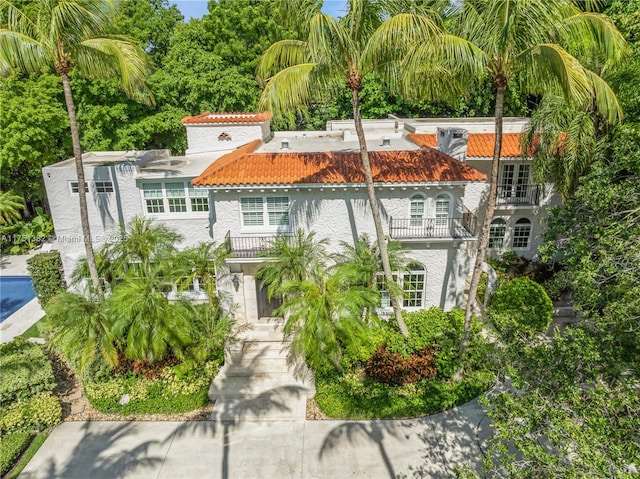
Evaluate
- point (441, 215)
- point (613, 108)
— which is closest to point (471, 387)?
point (441, 215)

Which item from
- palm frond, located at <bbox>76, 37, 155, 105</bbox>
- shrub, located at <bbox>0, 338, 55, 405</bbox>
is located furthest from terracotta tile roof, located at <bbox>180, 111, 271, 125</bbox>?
shrub, located at <bbox>0, 338, 55, 405</bbox>

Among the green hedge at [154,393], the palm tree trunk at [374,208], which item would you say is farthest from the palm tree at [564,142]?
the green hedge at [154,393]

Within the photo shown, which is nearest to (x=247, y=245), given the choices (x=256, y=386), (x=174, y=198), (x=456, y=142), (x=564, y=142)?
(x=174, y=198)

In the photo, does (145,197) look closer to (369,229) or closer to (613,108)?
(369,229)

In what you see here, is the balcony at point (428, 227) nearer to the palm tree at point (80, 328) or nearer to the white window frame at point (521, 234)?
the white window frame at point (521, 234)

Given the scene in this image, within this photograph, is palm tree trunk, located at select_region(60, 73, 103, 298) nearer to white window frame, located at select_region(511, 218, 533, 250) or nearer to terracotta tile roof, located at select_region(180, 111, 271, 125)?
terracotta tile roof, located at select_region(180, 111, 271, 125)
